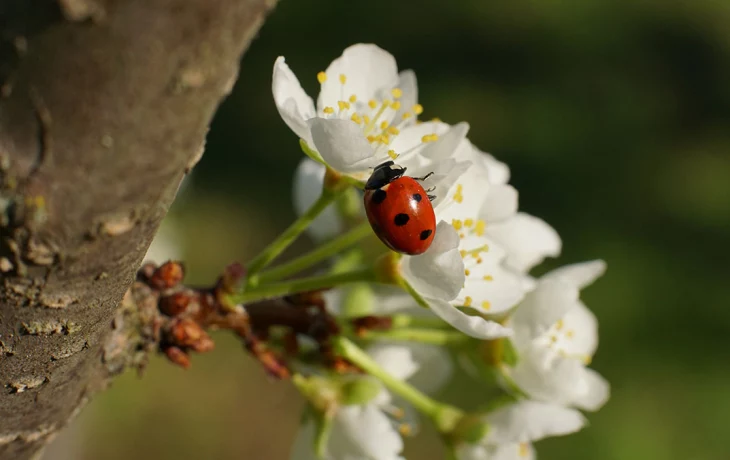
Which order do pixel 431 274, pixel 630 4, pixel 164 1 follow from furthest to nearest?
pixel 630 4 → pixel 431 274 → pixel 164 1

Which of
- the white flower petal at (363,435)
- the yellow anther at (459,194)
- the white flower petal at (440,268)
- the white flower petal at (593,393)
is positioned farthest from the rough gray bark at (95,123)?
the white flower petal at (593,393)

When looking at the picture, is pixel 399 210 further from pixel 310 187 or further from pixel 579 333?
pixel 579 333

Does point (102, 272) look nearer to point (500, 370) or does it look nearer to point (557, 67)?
point (500, 370)

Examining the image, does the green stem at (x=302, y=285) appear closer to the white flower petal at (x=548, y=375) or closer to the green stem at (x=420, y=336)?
the green stem at (x=420, y=336)

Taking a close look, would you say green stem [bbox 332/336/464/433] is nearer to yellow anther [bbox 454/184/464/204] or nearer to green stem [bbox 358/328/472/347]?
green stem [bbox 358/328/472/347]

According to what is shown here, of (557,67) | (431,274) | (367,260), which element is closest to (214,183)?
(557,67)

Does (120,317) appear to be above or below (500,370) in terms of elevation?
below

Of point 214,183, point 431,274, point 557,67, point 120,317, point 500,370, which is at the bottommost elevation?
point 214,183
